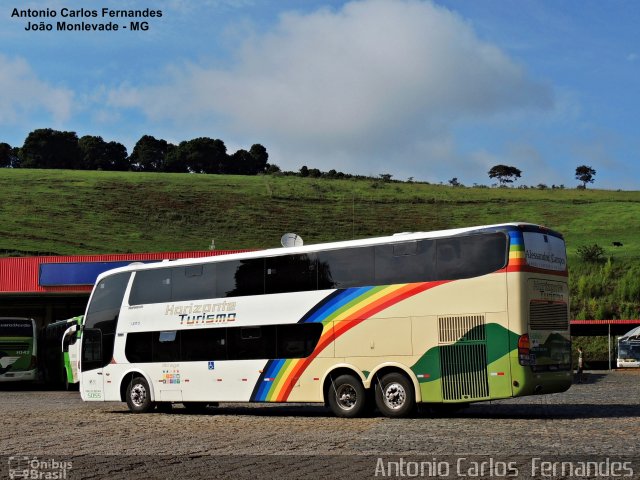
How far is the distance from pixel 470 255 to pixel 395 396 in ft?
10.5

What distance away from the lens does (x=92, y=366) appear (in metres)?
24.1

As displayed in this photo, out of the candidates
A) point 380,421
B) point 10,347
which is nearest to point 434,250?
point 380,421

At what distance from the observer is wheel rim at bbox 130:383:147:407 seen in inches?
907

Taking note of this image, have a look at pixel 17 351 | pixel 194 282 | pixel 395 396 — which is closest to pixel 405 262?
pixel 395 396

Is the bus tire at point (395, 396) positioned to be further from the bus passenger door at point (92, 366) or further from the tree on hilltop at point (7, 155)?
the tree on hilltop at point (7, 155)

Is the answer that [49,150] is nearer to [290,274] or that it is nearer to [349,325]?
[290,274]

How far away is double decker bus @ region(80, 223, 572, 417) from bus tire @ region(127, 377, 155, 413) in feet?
0.11

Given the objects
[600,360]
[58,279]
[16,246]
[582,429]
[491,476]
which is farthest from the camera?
[16,246]

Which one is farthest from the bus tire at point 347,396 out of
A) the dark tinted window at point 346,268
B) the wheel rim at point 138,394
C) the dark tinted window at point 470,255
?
the wheel rim at point 138,394

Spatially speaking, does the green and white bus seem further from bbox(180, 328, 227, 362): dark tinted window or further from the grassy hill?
the grassy hill

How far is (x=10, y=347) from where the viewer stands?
1451 inches

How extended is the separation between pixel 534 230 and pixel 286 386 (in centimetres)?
623

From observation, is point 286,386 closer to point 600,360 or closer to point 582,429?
point 582,429

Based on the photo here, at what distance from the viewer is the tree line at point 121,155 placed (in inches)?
5315
